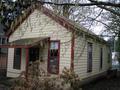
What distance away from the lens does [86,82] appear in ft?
43.4

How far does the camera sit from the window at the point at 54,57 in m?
11.5

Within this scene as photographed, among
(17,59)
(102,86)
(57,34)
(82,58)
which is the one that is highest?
(57,34)

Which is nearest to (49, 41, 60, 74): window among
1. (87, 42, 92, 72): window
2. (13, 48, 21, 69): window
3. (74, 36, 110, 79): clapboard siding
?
(74, 36, 110, 79): clapboard siding

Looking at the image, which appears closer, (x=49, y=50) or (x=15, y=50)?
(x=49, y=50)

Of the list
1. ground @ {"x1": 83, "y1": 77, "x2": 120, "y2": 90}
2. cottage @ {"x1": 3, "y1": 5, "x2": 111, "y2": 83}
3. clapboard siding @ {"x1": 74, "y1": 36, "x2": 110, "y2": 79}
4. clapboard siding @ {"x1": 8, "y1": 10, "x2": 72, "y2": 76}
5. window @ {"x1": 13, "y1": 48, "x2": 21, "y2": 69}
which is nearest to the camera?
cottage @ {"x1": 3, "y1": 5, "x2": 111, "y2": 83}

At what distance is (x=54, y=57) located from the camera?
462 inches

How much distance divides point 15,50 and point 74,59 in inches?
177

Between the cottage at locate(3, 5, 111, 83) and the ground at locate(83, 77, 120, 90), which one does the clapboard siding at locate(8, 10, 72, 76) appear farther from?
the ground at locate(83, 77, 120, 90)

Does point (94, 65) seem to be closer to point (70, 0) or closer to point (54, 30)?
point (54, 30)

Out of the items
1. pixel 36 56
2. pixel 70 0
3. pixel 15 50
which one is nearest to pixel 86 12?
pixel 70 0

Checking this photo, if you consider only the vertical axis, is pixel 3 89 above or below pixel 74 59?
below

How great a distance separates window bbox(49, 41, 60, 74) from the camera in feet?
37.9

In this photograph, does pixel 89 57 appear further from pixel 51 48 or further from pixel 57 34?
pixel 57 34

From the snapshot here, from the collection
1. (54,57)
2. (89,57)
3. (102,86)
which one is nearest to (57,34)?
(54,57)
